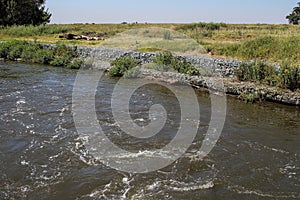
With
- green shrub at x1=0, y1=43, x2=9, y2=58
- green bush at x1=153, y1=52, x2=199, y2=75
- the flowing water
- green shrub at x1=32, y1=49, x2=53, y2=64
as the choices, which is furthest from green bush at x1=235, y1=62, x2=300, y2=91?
green shrub at x1=0, y1=43, x2=9, y2=58

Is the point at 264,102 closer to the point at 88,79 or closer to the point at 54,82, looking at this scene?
the point at 88,79

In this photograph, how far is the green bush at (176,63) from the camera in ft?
55.3

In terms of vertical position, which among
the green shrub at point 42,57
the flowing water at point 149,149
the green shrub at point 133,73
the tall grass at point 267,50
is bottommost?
the flowing water at point 149,149

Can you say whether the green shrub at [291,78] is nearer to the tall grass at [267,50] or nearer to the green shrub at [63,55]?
Result: the tall grass at [267,50]

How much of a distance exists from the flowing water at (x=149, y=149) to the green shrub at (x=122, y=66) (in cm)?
576

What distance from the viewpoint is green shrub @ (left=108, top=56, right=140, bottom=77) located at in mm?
18750

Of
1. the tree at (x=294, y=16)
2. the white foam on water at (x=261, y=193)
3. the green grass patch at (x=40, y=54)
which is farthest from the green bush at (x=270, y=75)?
the tree at (x=294, y=16)

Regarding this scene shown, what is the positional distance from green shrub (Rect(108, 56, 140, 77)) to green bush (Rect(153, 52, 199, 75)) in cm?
138

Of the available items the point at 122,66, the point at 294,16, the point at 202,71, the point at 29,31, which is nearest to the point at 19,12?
the point at 29,31

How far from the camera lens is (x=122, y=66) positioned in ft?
62.0

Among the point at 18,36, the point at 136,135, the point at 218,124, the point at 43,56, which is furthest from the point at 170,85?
the point at 18,36

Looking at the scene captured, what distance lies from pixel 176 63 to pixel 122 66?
10.8 ft

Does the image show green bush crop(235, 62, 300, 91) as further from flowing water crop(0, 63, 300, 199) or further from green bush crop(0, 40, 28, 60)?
green bush crop(0, 40, 28, 60)

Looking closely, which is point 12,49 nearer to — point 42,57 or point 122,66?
point 42,57
